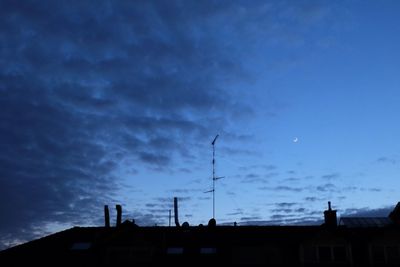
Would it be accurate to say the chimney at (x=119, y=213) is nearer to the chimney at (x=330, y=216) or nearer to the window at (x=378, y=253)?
the chimney at (x=330, y=216)

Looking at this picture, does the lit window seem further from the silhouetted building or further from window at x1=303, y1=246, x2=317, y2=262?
window at x1=303, y1=246, x2=317, y2=262

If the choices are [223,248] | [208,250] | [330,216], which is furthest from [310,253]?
[208,250]

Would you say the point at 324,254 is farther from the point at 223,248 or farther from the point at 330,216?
the point at 223,248

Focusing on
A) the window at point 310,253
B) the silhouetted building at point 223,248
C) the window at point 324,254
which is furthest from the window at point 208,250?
the window at point 324,254

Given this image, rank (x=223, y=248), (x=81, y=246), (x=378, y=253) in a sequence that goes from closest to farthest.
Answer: (x=378, y=253), (x=223, y=248), (x=81, y=246)

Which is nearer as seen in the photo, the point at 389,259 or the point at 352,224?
the point at 389,259

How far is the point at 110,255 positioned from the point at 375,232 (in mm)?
21562

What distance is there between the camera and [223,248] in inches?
1367

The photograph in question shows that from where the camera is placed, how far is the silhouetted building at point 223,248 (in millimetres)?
33062

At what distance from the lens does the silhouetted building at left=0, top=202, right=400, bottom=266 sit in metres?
33.1

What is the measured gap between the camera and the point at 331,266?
32594mm

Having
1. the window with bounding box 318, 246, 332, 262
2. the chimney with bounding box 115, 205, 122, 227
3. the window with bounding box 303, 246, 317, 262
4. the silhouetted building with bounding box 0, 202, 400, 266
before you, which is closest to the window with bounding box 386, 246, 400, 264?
the silhouetted building with bounding box 0, 202, 400, 266

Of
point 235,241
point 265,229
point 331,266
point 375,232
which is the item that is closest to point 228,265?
point 235,241

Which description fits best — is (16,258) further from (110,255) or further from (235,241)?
(235,241)
